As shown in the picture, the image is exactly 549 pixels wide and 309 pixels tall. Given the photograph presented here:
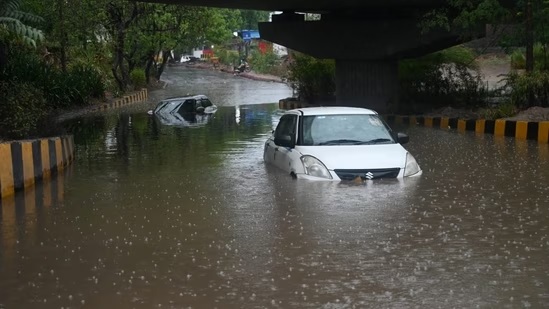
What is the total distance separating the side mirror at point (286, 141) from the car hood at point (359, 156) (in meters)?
0.43

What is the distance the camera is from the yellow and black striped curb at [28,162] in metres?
12.5

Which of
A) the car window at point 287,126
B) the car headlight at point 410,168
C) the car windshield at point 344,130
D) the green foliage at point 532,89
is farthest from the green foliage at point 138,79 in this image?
the car headlight at point 410,168

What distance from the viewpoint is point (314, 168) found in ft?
42.7

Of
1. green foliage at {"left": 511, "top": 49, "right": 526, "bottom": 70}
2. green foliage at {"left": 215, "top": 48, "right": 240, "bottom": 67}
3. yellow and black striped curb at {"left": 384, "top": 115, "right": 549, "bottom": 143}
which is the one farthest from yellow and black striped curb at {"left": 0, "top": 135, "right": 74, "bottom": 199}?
green foliage at {"left": 215, "top": 48, "right": 240, "bottom": 67}

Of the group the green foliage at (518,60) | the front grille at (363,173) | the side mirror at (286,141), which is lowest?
the front grille at (363,173)

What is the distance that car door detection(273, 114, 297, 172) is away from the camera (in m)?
14.1

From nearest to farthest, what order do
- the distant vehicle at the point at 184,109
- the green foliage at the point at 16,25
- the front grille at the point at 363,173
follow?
the front grille at the point at 363,173 < the green foliage at the point at 16,25 < the distant vehicle at the point at 184,109

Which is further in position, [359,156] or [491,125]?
[491,125]

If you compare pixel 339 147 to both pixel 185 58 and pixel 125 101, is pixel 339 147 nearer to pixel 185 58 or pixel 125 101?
pixel 125 101

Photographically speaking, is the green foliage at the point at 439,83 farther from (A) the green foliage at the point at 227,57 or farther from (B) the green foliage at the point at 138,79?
(A) the green foliage at the point at 227,57

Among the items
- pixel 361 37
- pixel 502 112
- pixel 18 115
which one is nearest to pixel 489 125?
pixel 502 112

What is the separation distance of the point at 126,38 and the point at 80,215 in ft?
120

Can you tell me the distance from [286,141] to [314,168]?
3.45 ft

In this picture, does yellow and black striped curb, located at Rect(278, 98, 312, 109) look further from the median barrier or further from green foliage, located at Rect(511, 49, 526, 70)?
green foliage, located at Rect(511, 49, 526, 70)
